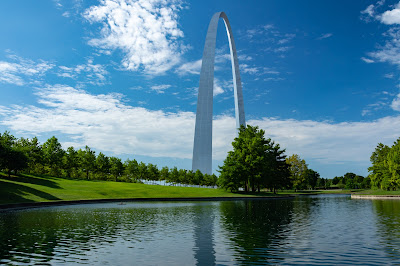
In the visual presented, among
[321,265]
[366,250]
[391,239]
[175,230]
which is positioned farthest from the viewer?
[175,230]

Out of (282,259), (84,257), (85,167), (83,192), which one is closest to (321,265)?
(282,259)

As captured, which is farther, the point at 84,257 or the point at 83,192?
the point at 83,192

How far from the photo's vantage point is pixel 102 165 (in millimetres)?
89000

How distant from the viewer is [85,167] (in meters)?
86.1

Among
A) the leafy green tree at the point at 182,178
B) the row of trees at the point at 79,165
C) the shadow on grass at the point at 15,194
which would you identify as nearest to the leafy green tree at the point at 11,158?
the row of trees at the point at 79,165

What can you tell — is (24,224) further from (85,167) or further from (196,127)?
(85,167)

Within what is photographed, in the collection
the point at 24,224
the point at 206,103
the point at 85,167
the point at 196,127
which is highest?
the point at 206,103

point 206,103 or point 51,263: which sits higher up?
point 206,103

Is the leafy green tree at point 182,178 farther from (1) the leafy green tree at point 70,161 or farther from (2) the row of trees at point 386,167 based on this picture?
(2) the row of trees at point 386,167

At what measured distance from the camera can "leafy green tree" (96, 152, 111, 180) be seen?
89.0 m

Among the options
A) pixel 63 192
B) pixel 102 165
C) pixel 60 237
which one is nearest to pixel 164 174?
pixel 102 165

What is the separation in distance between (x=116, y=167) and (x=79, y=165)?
1050 cm

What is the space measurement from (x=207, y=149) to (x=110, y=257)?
53978mm

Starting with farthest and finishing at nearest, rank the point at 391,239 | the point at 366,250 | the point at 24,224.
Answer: the point at 24,224 < the point at 391,239 < the point at 366,250
